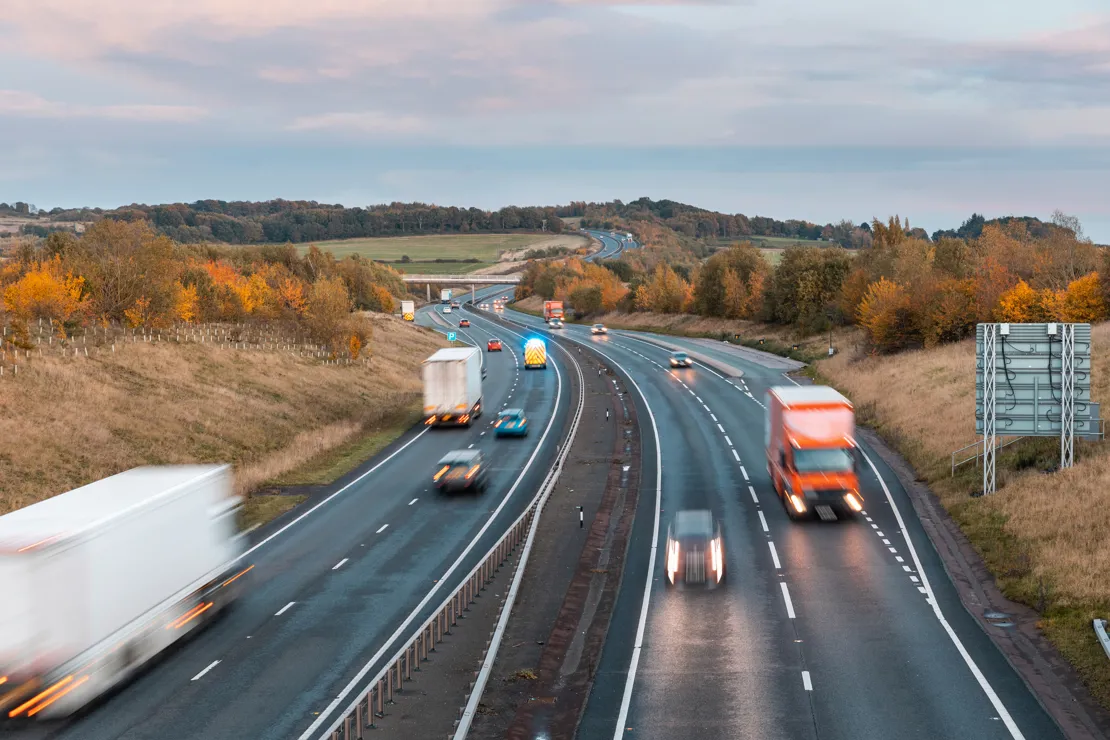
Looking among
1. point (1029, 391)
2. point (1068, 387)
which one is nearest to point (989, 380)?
point (1029, 391)

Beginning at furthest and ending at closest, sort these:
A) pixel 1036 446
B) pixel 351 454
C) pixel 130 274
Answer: pixel 130 274, pixel 351 454, pixel 1036 446

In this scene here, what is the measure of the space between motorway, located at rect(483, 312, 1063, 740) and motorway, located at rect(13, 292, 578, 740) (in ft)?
18.0

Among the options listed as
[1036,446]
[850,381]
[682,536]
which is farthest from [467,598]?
[850,381]

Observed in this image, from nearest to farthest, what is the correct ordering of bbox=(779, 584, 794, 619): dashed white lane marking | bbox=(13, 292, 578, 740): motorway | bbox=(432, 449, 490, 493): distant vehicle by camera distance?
1. bbox=(13, 292, 578, 740): motorway
2. bbox=(779, 584, 794, 619): dashed white lane marking
3. bbox=(432, 449, 490, 493): distant vehicle

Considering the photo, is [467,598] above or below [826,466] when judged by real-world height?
below

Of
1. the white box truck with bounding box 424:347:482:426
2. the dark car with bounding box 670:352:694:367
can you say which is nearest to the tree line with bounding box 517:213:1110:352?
the dark car with bounding box 670:352:694:367

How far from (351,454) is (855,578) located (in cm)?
3032

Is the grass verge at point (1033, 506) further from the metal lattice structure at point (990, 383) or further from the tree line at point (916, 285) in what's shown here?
the tree line at point (916, 285)

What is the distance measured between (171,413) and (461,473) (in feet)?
75.7

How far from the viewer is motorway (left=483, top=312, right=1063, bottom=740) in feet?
A: 62.2

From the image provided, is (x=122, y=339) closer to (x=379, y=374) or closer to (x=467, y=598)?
(x=379, y=374)

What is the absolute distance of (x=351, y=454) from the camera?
52.7 meters

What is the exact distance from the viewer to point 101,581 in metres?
19.5

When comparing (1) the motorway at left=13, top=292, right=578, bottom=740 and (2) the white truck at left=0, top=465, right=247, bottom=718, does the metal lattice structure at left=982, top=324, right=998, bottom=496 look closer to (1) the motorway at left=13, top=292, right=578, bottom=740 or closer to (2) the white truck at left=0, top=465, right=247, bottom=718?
(1) the motorway at left=13, top=292, right=578, bottom=740
